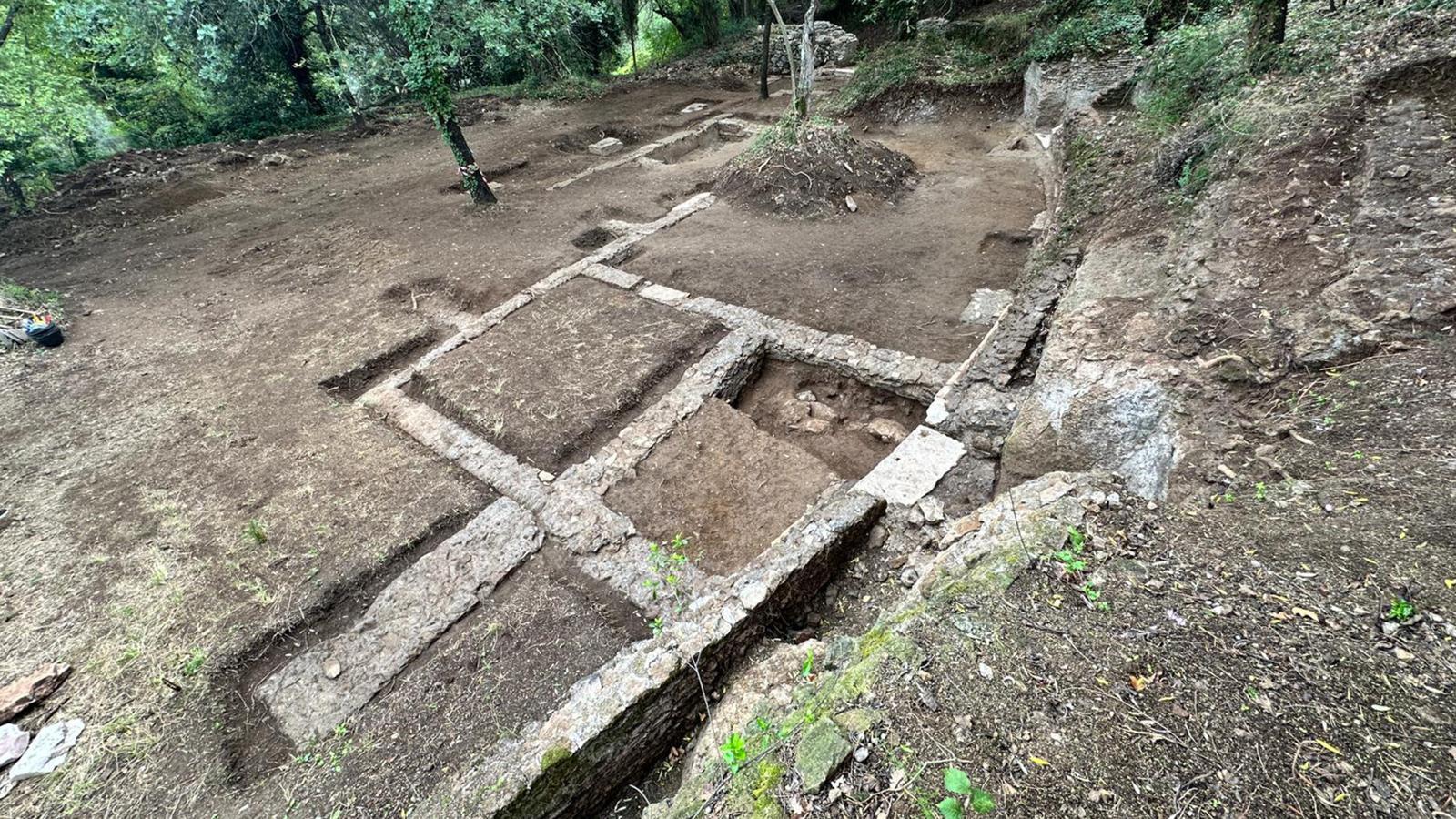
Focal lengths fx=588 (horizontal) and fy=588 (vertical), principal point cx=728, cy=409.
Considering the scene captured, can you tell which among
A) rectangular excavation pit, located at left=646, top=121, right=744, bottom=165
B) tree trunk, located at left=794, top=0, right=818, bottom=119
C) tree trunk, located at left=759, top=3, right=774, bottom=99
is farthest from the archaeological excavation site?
tree trunk, located at left=759, top=3, right=774, bottom=99

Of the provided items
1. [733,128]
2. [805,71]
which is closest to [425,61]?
[805,71]

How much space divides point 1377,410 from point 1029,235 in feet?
18.4

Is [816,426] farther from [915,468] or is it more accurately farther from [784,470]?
[915,468]

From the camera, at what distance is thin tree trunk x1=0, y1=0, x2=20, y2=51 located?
10746 millimetres

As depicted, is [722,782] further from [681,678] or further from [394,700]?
[394,700]

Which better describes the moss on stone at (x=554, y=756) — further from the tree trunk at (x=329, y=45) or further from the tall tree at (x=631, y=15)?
the tall tree at (x=631, y=15)

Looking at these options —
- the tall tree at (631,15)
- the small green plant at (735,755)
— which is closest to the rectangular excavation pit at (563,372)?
the small green plant at (735,755)

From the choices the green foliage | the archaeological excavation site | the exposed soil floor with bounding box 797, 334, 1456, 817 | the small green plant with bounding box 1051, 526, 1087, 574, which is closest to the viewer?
the exposed soil floor with bounding box 797, 334, 1456, 817

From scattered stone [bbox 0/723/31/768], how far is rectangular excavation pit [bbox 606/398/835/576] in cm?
383

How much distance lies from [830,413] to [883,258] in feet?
9.98

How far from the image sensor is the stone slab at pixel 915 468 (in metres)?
4.66

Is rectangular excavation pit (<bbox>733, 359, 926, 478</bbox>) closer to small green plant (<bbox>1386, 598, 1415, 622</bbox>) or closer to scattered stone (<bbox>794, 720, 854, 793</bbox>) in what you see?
scattered stone (<bbox>794, 720, 854, 793</bbox>)

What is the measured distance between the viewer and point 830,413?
6227 mm

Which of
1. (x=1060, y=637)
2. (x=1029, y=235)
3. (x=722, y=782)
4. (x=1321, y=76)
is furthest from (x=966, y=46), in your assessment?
(x=722, y=782)
